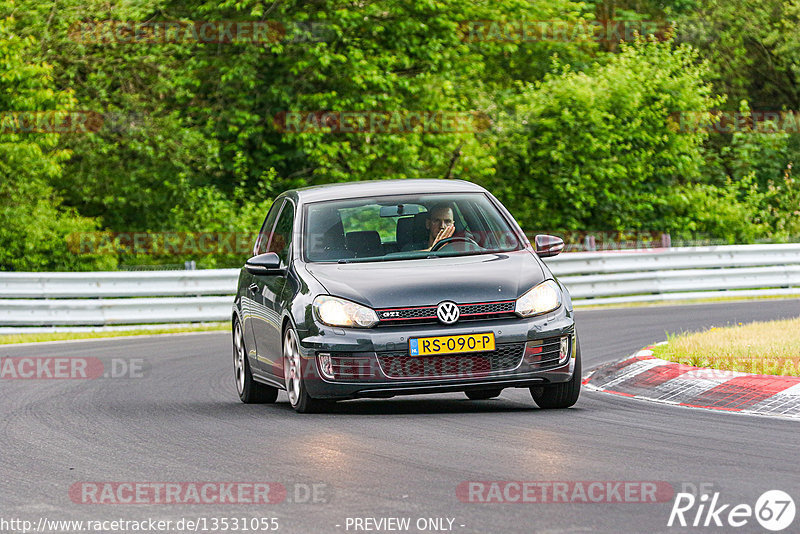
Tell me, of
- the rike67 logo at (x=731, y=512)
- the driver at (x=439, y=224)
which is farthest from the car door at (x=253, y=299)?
the rike67 logo at (x=731, y=512)

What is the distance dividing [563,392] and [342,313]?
5.40ft

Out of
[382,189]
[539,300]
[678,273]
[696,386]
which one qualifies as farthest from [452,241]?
[678,273]

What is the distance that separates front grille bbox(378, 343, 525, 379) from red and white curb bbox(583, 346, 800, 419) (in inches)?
61.2

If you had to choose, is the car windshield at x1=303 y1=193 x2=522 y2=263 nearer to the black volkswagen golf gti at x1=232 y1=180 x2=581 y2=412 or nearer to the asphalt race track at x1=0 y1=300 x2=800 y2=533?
the black volkswagen golf gti at x1=232 y1=180 x2=581 y2=412

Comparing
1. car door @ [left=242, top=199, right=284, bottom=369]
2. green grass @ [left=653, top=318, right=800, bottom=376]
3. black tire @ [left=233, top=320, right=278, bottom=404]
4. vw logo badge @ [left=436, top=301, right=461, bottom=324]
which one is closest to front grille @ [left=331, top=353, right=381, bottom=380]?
vw logo badge @ [left=436, top=301, right=461, bottom=324]

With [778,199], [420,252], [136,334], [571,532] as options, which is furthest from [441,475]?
[778,199]

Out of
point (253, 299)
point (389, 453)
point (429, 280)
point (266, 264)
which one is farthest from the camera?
point (253, 299)

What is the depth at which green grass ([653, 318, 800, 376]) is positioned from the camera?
10.5 meters

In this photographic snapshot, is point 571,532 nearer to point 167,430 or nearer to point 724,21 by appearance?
point 167,430

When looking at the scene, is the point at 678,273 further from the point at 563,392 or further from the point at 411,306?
the point at 411,306

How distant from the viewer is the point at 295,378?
998 centimetres

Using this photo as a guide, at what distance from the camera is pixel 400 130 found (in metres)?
35.8

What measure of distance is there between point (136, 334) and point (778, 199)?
20708mm

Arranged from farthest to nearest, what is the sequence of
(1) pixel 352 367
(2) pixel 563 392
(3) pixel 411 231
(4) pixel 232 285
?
(4) pixel 232 285 → (3) pixel 411 231 → (2) pixel 563 392 → (1) pixel 352 367
